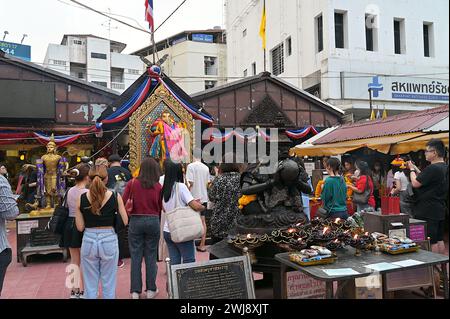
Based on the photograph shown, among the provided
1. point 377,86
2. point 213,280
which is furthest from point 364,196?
point 377,86

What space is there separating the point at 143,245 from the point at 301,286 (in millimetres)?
1769

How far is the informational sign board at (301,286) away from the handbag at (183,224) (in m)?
1.09

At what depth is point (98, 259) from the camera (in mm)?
3434

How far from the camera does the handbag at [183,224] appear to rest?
3.70 meters

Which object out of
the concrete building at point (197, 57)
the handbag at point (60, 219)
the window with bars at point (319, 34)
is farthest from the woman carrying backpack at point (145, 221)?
the concrete building at point (197, 57)

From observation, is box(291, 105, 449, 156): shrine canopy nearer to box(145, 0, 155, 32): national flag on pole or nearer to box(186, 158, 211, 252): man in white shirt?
box(186, 158, 211, 252): man in white shirt

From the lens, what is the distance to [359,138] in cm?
964

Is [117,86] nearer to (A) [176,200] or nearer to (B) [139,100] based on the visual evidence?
(B) [139,100]

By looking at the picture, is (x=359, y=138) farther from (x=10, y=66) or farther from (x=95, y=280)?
(x=10, y=66)

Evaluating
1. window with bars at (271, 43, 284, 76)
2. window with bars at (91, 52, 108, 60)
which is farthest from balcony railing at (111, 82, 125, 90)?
window with bars at (271, 43, 284, 76)

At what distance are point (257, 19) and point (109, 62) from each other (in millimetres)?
17919

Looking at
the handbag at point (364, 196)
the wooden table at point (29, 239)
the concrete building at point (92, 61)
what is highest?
the concrete building at point (92, 61)

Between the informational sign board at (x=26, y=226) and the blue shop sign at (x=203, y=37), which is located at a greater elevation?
the blue shop sign at (x=203, y=37)

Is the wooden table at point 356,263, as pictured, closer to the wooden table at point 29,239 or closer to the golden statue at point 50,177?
the wooden table at point 29,239
